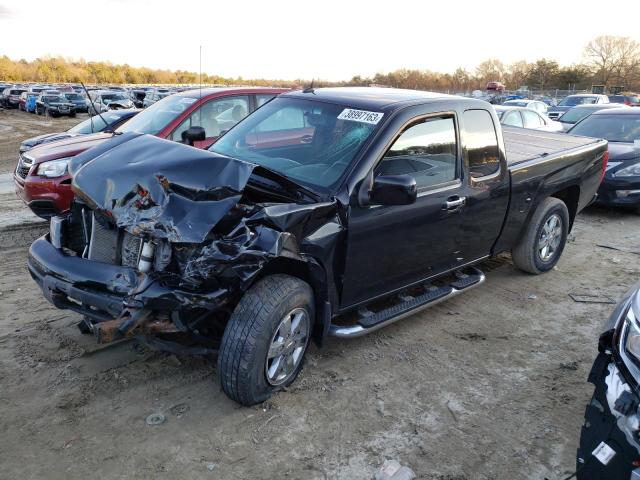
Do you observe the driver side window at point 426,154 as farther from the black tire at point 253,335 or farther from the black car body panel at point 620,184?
the black car body panel at point 620,184

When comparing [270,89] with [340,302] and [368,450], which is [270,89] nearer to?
[340,302]

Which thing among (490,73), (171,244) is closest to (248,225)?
(171,244)

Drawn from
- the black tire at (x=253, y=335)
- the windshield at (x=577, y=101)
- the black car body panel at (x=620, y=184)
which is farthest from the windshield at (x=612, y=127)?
the windshield at (x=577, y=101)

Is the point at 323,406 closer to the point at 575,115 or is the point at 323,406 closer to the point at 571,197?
the point at 571,197

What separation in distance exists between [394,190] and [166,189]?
145 centimetres

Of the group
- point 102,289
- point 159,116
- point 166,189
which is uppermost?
→ point 159,116

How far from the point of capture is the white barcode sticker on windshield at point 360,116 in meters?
3.99

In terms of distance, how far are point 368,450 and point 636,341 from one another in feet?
5.03

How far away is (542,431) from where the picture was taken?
3.37 m

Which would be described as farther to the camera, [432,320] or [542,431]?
[432,320]

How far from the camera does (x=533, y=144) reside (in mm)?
6340

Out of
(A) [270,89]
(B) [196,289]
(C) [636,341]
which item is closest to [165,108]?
(A) [270,89]

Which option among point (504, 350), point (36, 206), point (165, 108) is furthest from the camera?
point (165, 108)

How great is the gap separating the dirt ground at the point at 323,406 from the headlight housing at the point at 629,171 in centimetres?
449
